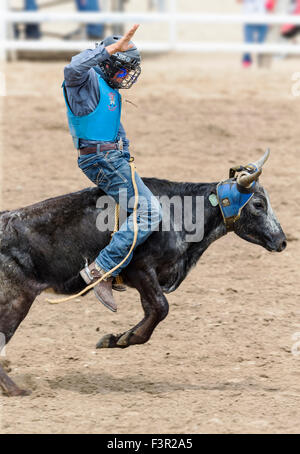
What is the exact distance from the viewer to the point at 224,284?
7559mm

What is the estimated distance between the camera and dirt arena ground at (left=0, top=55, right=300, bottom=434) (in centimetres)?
528

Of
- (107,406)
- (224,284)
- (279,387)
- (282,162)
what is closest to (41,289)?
(107,406)

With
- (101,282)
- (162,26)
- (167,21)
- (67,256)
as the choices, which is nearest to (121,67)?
(67,256)

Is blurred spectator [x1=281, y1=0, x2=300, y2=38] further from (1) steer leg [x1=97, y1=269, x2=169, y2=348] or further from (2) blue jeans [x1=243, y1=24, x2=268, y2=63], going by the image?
(1) steer leg [x1=97, y1=269, x2=169, y2=348]

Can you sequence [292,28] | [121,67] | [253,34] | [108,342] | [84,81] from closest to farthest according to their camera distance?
[84,81] < [121,67] < [108,342] < [253,34] < [292,28]

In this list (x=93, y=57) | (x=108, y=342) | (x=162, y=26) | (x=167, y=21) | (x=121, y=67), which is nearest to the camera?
(x=93, y=57)

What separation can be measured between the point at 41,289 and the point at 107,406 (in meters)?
0.91

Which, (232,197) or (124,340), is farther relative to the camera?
(232,197)

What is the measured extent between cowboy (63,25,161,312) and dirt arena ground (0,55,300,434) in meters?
0.73

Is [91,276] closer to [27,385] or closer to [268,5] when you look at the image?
[27,385]

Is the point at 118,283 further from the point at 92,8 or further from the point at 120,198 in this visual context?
the point at 92,8

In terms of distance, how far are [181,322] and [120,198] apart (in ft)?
5.20

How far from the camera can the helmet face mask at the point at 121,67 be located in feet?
17.8

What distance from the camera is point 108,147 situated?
560 centimetres
